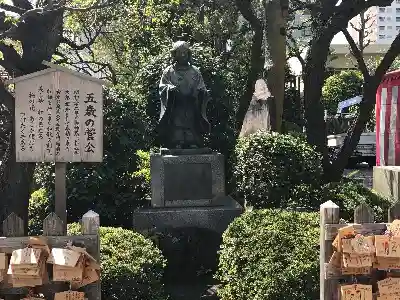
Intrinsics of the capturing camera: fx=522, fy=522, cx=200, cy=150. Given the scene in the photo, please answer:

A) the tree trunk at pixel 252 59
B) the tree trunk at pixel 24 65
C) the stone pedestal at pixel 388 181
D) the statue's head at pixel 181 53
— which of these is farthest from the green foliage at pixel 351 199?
the tree trunk at pixel 252 59

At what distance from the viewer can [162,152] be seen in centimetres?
825

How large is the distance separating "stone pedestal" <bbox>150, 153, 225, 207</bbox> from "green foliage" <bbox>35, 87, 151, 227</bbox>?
1.03m

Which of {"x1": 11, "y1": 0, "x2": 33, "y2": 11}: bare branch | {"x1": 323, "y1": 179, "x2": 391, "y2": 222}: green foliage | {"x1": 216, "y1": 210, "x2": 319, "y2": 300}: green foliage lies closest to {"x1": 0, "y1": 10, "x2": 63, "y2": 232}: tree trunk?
{"x1": 11, "y1": 0, "x2": 33, "y2": 11}: bare branch

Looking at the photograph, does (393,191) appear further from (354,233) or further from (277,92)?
(354,233)

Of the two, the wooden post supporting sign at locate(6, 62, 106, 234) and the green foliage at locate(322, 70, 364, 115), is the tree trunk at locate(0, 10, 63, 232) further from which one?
the green foliage at locate(322, 70, 364, 115)

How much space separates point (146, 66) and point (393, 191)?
599 cm

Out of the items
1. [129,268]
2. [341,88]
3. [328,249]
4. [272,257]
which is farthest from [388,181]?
[341,88]

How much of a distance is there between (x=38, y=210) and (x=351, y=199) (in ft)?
17.1

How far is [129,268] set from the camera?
4902 mm

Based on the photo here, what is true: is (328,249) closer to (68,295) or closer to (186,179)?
(68,295)

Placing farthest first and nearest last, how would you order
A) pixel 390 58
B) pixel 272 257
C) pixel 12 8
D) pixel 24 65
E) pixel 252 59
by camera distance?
pixel 252 59 → pixel 390 58 → pixel 24 65 → pixel 12 8 → pixel 272 257

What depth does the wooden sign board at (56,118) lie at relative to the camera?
4.72m

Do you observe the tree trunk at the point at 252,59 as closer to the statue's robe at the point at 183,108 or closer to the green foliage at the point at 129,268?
the statue's robe at the point at 183,108

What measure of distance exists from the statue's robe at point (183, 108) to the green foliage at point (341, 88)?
21.6 m
